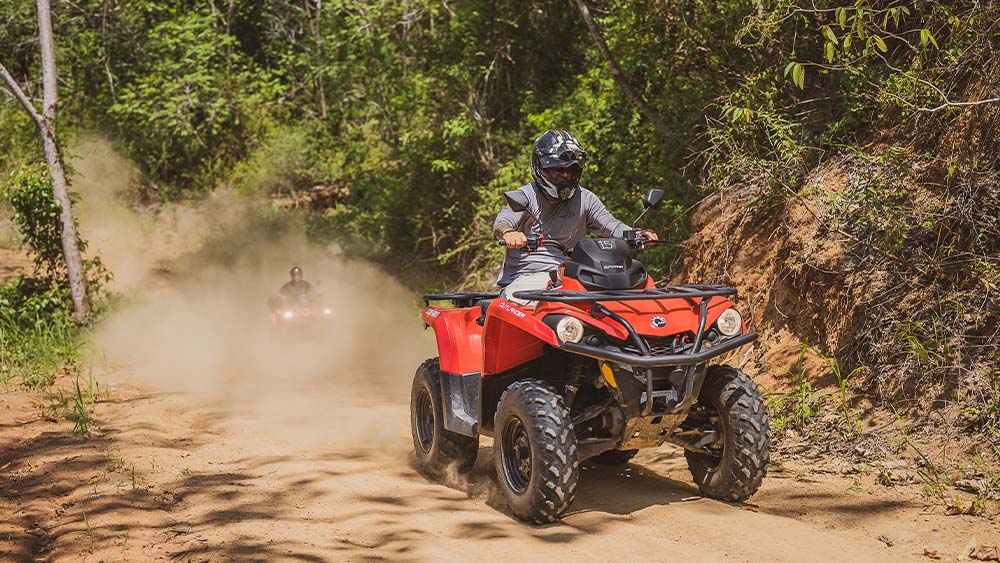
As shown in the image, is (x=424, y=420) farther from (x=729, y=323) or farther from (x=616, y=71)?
(x=616, y=71)

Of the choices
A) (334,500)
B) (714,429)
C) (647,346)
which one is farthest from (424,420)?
(647,346)

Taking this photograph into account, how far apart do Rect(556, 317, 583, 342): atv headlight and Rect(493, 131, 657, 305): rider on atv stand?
873mm

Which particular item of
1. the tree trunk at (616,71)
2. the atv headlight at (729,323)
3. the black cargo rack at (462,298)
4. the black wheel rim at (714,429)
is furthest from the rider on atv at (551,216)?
the tree trunk at (616,71)

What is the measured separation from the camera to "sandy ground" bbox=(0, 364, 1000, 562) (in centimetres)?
520

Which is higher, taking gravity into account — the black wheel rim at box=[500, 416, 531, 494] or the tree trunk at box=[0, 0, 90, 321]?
the tree trunk at box=[0, 0, 90, 321]

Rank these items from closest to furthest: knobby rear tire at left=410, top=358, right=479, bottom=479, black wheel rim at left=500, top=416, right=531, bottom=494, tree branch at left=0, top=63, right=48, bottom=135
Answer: black wheel rim at left=500, top=416, right=531, bottom=494 → knobby rear tire at left=410, top=358, right=479, bottom=479 → tree branch at left=0, top=63, right=48, bottom=135

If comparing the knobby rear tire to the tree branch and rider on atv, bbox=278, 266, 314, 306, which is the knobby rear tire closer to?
rider on atv, bbox=278, 266, 314, 306

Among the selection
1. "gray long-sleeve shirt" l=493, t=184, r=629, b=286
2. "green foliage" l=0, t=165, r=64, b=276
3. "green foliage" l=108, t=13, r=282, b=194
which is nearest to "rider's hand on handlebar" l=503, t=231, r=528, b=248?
"gray long-sleeve shirt" l=493, t=184, r=629, b=286

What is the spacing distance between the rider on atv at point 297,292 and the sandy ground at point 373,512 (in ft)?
24.3

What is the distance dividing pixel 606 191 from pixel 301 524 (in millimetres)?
8358

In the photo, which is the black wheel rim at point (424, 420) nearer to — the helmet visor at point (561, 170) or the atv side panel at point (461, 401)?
the atv side panel at point (461, 401)

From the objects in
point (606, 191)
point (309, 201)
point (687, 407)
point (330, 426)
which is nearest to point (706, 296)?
point (687, 407)

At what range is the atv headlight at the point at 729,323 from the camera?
5.77 metres

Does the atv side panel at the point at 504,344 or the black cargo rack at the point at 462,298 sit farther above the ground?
the black cargo rack at the point at 462,298
